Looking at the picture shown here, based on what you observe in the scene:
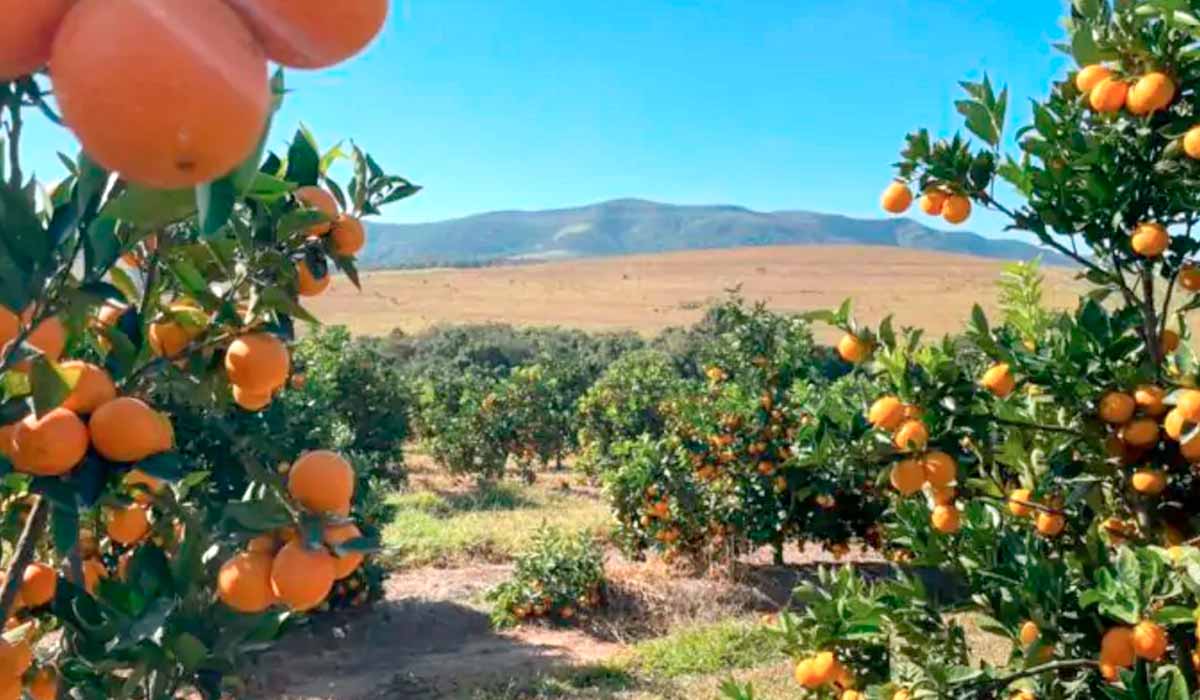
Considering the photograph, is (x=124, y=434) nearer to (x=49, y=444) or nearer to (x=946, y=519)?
(x=49, y=444)

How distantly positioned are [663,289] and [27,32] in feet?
203

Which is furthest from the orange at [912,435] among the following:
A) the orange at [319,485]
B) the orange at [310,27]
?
the orange at [310,27]

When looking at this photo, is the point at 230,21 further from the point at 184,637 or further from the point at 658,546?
the point at 658,546

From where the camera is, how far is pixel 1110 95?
2.21 meters

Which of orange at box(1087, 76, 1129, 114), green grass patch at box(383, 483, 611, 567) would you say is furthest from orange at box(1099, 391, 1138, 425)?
green grass patch at box(383, 483, 611, 567)

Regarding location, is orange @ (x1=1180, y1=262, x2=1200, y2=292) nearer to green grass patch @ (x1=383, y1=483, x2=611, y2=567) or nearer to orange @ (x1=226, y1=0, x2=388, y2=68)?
orange @ (x1=226, y1=0, x2=388, y2=68)

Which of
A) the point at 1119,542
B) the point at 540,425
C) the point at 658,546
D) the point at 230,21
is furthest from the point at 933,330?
the point at 230,21

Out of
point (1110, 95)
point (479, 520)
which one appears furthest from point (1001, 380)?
point (479, 520)

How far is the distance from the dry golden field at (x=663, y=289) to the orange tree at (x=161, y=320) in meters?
39.5

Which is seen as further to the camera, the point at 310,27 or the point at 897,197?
the point at 897,197

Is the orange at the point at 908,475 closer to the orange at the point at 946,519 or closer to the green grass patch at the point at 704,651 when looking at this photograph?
the orange at the point at 946,519

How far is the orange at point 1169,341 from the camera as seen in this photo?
249 cm

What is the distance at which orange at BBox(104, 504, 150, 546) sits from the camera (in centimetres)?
149

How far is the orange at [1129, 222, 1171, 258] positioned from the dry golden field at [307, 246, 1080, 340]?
125 ft
